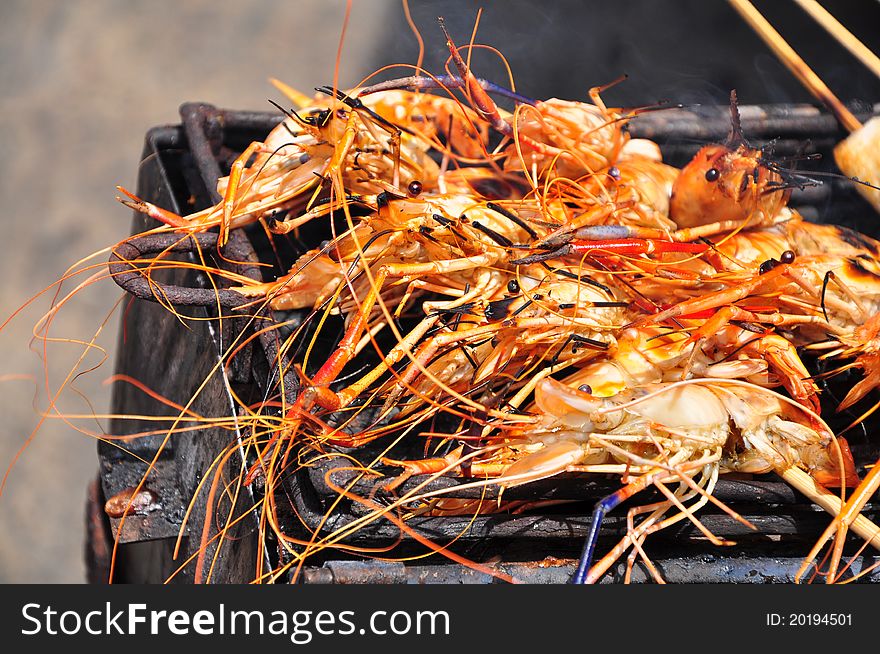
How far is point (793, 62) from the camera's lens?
9.73ft

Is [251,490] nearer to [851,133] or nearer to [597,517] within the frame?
[597,517]

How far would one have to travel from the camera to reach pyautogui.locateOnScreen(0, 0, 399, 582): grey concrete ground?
15.4 ft

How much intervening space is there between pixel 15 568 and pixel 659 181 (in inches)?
148

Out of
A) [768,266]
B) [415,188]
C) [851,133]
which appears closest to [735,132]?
[768,266]

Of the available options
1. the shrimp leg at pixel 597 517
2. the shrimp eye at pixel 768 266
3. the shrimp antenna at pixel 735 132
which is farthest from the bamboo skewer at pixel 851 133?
the shrimp leg at pixel 597 517

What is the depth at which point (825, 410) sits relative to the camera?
2.57 meters

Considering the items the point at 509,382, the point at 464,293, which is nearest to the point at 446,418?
the point at 509,382

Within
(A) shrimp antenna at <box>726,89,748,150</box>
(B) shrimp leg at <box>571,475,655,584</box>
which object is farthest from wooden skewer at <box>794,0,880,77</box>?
(B) shrimp leg at <box>571,475,655,584</box>

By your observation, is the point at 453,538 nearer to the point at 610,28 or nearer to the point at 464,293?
the point at 464,293

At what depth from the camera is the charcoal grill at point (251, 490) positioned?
1.98 meters

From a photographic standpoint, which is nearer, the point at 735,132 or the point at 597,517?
the point at 597,517

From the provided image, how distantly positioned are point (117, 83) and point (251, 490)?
467 centimetres

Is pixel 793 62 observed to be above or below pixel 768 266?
above

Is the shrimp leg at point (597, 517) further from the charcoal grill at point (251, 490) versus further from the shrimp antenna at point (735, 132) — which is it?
the shrimp antenna at point (735, 132)
